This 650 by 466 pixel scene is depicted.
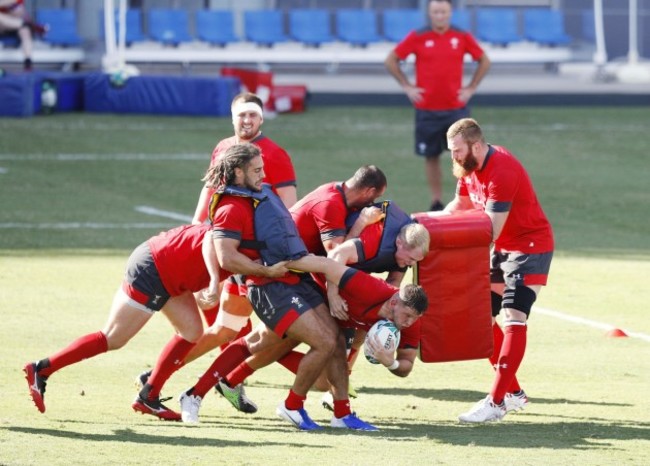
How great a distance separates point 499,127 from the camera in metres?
25.9

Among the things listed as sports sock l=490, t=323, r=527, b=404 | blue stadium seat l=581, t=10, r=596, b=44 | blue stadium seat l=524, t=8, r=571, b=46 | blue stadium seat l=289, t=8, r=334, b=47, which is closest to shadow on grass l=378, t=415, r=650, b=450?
sports sock l=490, t=323, r=527, b=404

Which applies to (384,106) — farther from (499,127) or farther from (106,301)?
(106,301)

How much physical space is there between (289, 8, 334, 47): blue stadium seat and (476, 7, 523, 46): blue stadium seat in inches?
169

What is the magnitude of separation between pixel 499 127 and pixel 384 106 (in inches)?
183

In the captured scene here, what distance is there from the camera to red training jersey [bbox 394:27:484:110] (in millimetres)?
17531

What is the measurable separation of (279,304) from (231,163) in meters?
0.85

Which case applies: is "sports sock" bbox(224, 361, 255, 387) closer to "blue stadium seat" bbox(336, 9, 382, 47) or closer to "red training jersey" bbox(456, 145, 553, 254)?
"red training jersey" bbox(456, 145, 553, 254)

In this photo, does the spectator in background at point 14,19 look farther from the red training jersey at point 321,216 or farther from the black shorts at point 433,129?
the red training jersey at point 321,216

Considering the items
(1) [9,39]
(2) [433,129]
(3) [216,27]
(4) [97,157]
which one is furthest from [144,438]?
(3) [216,27]

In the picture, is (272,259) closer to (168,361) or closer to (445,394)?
(168,361)

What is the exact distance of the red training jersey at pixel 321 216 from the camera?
884 cm

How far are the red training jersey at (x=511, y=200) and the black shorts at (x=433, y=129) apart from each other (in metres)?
8.14

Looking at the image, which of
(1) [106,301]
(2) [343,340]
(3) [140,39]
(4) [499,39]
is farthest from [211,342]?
(4) [499,39]

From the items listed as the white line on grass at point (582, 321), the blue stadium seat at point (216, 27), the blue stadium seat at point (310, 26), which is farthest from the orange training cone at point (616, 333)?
the blue stadium seat at point (310, 26)
